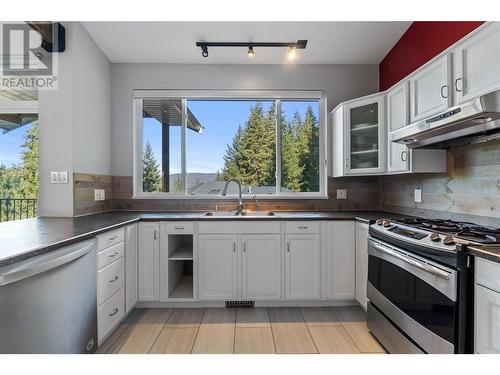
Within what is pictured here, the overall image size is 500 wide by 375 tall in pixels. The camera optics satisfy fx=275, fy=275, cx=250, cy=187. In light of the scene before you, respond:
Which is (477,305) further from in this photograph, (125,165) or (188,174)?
(125,165)

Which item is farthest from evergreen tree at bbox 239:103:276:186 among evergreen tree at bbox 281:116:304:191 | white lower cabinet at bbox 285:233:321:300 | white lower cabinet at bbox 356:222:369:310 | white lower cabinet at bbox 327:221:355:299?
white lower cabinet at bbox 356:222:369:310

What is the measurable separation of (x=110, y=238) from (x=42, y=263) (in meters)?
0.76

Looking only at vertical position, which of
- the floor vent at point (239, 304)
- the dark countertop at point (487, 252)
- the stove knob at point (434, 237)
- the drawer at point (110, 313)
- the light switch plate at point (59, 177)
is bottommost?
the floor vent at point (239, 304)

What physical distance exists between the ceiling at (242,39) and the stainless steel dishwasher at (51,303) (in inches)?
83.2

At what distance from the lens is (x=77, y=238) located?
1608mm

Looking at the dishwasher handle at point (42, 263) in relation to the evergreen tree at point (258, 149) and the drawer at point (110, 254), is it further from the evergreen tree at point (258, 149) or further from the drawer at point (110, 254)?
the evergreen tree at point (258, 149)

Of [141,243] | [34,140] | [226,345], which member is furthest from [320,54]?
[34,140]

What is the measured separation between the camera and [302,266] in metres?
2.60

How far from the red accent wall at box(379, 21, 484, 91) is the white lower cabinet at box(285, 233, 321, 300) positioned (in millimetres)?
1871

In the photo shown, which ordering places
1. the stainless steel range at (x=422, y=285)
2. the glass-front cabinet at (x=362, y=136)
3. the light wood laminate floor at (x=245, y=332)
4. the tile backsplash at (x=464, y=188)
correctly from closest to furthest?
the stainless steel range at (x=422, y=285) → the tile backsplash at (x=464, y=188) → the light wood laminate floor at (x=245, y=332) → the glass-front cabinet at (x=362, y=136)

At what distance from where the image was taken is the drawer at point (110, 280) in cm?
190

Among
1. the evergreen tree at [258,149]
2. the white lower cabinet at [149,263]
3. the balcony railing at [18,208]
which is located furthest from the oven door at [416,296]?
the balcony railing at [18,208]
